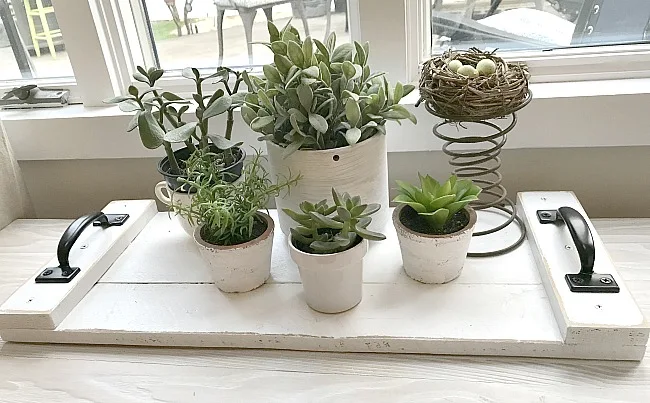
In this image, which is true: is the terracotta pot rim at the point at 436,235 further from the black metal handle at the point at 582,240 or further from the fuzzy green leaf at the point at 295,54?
the fuzzy green leaf at the point at 295,54

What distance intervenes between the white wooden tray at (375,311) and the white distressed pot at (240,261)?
0.01 meters

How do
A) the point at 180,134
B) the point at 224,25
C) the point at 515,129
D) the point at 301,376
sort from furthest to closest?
1. the point at 224,25
2. the point at 515,129
3. the point at 180,134
4. the point at 301,376

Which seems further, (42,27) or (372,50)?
(42,27)

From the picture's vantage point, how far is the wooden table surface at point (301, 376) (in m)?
0.61

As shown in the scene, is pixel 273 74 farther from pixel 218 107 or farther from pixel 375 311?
pixel 375 311

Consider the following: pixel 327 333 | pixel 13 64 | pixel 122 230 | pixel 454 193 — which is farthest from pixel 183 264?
pixel 13 64

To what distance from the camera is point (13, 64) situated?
111 cm

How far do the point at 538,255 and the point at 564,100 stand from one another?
0.26 m

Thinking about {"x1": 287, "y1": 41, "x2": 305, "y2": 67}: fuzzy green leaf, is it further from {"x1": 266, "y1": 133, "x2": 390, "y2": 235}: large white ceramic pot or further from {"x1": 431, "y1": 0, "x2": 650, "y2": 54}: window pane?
{"x1": 431, "y1": 0, "x2": 650, "y2": 54}: window pane

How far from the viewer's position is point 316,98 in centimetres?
70

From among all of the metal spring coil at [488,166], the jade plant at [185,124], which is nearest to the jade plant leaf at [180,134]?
the jade plant at [185,124]

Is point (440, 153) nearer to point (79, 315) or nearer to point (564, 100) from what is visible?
point (564, 100)

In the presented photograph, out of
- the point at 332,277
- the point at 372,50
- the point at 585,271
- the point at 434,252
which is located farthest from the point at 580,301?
the point at 372,50

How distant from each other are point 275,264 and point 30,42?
0.65 meters
